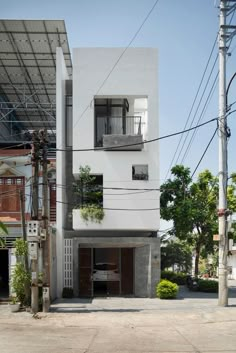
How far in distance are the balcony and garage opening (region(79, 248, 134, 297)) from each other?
5266mm

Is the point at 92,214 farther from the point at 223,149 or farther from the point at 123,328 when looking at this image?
the point at 123,328

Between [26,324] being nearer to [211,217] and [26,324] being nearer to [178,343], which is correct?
[178,343]

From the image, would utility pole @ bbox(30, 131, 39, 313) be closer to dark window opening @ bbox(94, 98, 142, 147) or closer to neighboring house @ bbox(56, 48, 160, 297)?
neighboring house @ bbox(56, 48, 160, 297)

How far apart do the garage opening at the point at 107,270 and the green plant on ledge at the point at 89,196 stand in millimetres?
2412

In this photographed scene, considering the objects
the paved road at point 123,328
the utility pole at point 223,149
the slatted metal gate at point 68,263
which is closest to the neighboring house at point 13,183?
the slatted metal gate at point 68,263

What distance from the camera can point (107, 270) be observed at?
25.7m

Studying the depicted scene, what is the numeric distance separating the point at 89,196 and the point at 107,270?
397 centimetres

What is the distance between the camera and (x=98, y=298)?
23938 millimetres

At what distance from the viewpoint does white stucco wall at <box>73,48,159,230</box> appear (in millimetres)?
24078

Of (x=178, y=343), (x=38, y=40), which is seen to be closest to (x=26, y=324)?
(x=178, y=343)

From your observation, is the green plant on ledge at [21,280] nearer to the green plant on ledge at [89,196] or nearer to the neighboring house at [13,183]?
the neighboring house at [13,183]

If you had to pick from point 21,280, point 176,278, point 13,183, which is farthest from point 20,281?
point 176,278

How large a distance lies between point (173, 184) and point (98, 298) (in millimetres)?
9026

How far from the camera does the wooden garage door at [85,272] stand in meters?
25.1
